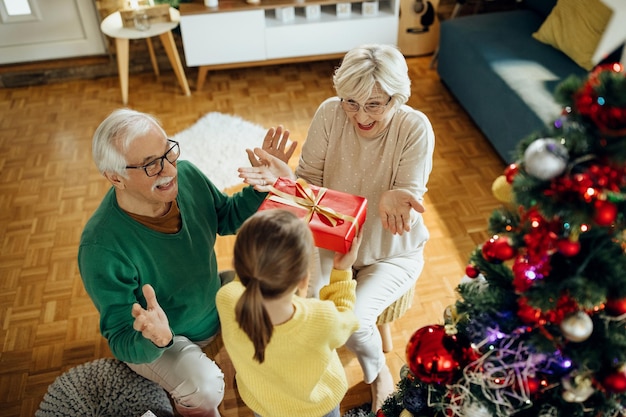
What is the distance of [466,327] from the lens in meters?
1.24

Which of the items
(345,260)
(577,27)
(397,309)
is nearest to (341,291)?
(345,260)

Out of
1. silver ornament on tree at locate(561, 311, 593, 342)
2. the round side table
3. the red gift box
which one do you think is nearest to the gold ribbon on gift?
the red gift box

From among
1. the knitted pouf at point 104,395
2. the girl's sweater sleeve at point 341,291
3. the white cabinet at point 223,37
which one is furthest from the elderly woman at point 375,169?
the white cabinet at point 223,37

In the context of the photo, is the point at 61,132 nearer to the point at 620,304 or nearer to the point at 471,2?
the point at 471,2

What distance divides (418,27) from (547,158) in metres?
3.49

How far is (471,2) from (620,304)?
11.7 feet

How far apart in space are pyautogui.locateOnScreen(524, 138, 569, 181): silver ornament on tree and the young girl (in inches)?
19.1

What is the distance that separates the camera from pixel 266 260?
1.16 metres

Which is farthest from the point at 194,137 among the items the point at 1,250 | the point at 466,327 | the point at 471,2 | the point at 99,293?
the point at 466,327

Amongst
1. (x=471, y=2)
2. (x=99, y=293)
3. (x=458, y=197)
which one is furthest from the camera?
(x=471, y=2)

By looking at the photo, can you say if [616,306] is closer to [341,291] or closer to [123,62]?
[341,291]

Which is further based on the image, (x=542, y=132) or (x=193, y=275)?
(x=193, y=275)

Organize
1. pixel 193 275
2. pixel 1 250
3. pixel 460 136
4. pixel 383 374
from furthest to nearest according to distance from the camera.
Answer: pixel 460 136 → pixel 1 250 → pixel 383 374 → pixel 193 275

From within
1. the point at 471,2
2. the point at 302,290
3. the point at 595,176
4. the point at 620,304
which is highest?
the point at 595,176
